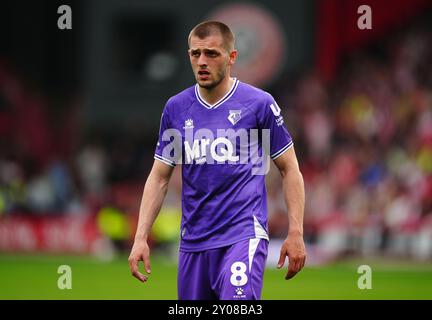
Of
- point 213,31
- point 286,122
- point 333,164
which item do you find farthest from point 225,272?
point 286,122

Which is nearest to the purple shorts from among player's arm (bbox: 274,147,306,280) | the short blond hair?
player's arm (bbox: 274,147,306,280)

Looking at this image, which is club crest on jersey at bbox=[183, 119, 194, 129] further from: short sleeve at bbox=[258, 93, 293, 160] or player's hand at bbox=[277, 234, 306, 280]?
player's hand at bbox=[277, 234, 306, 280]

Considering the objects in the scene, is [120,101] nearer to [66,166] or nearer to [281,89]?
[66,166]

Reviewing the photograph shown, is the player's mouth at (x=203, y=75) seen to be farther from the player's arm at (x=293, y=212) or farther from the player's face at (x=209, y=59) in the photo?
the player's arm at (x=293, y=212)

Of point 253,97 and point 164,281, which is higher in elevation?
point 253,97

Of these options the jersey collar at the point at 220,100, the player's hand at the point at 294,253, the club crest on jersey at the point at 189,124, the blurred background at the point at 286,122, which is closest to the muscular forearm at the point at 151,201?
the club crest on jersey at the point at 189,124

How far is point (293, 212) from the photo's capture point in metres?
6.72

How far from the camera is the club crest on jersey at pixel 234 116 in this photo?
6.84 m

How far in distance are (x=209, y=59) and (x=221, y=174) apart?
743 millimetres

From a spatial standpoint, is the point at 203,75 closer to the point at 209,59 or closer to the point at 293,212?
the point at 209,59

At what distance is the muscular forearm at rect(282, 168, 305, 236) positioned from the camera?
6.70 m

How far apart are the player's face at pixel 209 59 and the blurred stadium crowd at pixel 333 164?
12193mm

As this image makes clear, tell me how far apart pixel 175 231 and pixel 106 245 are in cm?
147

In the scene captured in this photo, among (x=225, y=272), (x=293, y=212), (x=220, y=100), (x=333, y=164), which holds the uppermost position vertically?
(x=220, y=100)
